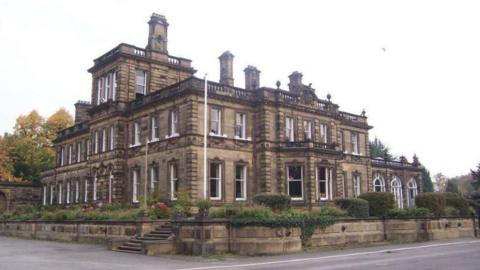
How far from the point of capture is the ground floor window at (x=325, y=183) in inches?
1560

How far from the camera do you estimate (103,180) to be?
42688mm

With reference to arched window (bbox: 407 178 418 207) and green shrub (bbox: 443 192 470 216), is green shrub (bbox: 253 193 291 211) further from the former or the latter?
arched window (bbox: 407 178 418 207)

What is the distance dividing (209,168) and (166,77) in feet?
41.6

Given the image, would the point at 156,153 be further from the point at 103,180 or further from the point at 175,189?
the point at 103,180

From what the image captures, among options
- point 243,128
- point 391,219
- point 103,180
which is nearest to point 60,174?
point 103,180

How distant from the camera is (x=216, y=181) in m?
36.3

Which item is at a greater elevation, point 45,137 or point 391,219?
point 45,137

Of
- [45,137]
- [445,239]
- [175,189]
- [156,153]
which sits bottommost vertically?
[445,239]

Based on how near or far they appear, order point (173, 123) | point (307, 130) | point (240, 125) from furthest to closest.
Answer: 1. point (307, 130)
2. point (240, 125)
3. point (173, 123)

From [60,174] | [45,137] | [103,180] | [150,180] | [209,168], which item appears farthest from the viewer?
[45,137]

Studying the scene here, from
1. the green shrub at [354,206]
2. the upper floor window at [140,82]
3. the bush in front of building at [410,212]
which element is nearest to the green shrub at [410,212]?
the bush in front of building at [410,212]

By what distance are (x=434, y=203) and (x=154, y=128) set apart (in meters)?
21.1

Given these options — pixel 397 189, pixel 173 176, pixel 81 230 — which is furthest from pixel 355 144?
pixel 81 230

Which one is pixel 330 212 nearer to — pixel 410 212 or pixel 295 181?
pixel 410 212
